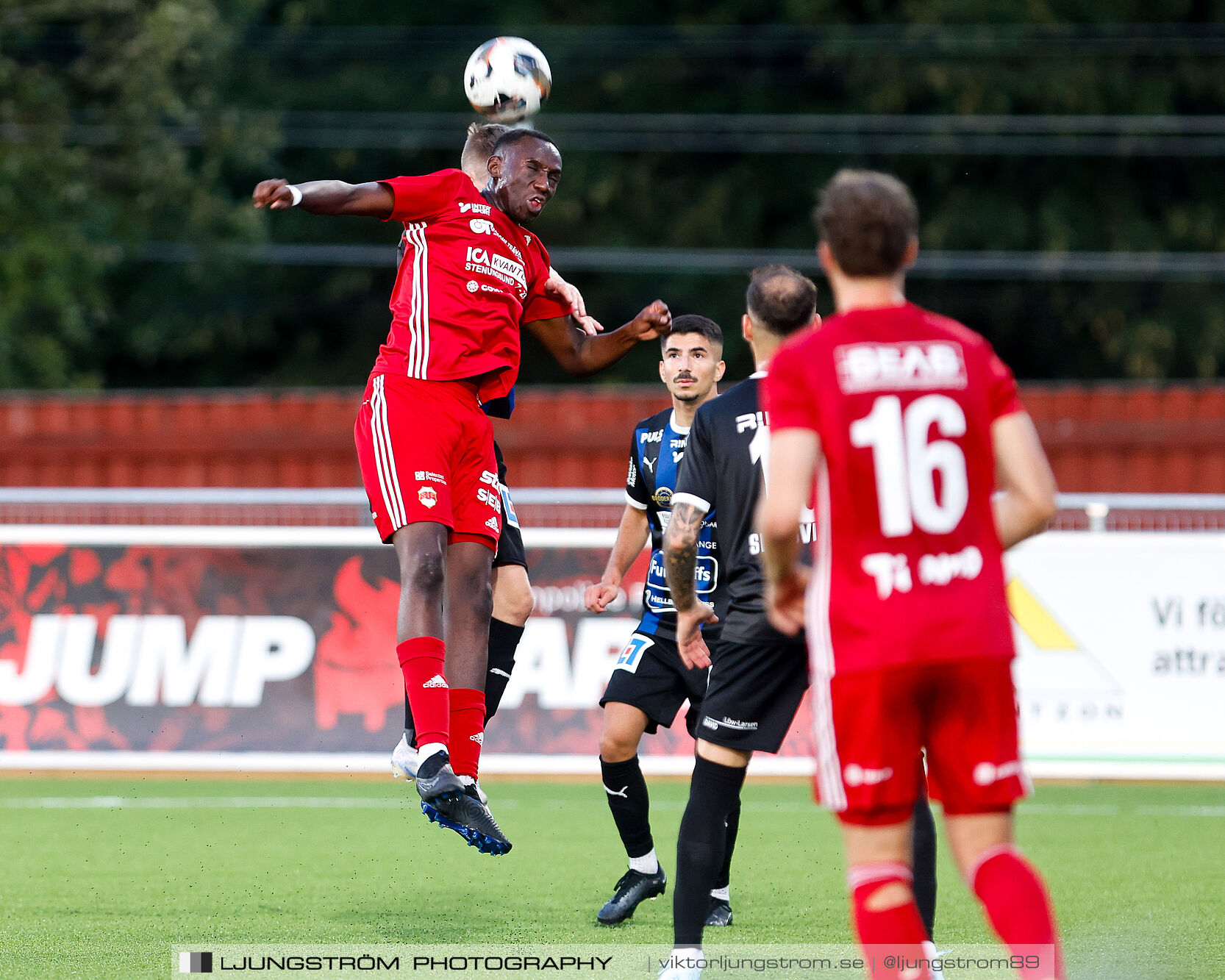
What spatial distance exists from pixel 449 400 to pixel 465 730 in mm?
1214

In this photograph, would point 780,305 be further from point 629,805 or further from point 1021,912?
point 629,805

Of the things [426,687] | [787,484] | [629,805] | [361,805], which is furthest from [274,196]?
[361,805]

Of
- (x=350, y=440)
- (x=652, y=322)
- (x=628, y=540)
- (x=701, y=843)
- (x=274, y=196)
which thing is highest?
(x=350, y=440)

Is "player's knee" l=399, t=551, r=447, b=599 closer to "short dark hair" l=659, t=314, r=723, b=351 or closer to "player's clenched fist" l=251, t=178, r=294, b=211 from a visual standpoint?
"player's clenched fist" l=251, t=178, r=294, b=211

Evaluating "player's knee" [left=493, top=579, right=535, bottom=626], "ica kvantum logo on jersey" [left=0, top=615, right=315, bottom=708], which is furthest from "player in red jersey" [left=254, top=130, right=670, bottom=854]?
"ica kvantum logo on jersey" [left=0, top=615, right=315, bottom=708]

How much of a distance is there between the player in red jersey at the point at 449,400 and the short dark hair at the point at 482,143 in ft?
1.19

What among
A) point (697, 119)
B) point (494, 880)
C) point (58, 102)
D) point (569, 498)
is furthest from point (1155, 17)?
point (494, 880)

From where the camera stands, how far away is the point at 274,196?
5.40 metres

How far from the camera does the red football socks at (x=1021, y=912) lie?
362 centimetres

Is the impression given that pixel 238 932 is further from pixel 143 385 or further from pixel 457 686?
pixel 143 385

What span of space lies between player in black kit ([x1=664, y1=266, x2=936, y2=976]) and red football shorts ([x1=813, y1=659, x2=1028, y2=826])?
1438 millimetres

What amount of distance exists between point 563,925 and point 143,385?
2525 centimetres

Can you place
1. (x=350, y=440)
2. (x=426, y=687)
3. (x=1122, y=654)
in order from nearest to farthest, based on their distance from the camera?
(x=426, y=687) → (x=1122, y=654) → (x=350, y=440)

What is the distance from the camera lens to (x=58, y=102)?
23922 mm
